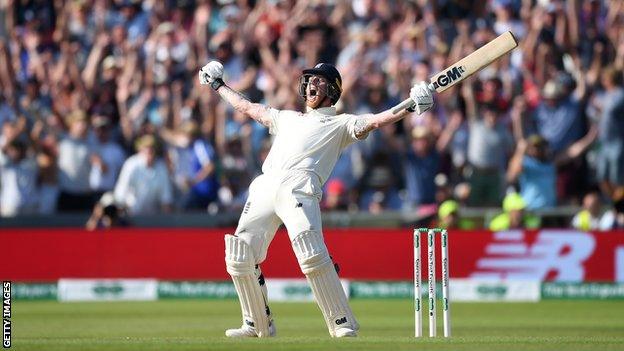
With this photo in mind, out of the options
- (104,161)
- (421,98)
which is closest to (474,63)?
(421,98)

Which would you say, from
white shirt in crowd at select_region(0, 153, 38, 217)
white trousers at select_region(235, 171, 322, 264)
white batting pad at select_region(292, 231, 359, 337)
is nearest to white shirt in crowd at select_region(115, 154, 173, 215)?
white shirt in crowd at select_region(0, 153, 38, 217)

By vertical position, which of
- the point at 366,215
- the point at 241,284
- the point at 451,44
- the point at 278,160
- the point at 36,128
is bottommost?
the point at 241,284

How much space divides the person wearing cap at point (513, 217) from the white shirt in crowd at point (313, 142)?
6.71 meters

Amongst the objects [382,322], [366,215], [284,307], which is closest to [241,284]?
[382,322]

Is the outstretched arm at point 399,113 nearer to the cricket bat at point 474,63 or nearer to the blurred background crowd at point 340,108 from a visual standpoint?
the cricket bat at point 474,63

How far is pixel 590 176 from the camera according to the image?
16.0 meters

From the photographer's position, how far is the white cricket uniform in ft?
28.3

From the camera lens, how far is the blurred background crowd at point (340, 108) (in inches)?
614

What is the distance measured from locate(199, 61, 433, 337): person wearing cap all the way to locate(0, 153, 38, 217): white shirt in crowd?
23.7 ft

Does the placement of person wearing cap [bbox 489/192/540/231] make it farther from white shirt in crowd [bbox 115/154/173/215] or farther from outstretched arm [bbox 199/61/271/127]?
outstretched arm [bbox 199/61/271/127]

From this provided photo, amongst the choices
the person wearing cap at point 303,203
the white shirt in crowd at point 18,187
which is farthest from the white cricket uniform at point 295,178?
the white shirt in crowd at point 18,187

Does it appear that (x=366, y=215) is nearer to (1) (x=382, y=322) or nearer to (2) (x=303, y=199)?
(1) (x=382, y=322)

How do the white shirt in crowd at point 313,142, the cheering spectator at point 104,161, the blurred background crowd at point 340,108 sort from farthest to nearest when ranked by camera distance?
the cheering spectator at point 104,161 → the blurred background crowd at point 340,108 → the white shirt in crowd at point 313,142

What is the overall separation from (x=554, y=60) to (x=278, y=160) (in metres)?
8.13
